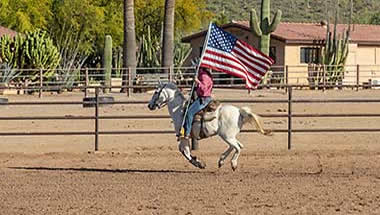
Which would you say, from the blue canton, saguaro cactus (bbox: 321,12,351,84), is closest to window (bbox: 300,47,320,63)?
saguaro cactus (bbox: 321,12,351,84)

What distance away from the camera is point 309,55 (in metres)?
50.8

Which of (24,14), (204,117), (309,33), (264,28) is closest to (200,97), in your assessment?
(204,117)

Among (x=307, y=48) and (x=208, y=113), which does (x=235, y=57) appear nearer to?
(x=208, y=113)

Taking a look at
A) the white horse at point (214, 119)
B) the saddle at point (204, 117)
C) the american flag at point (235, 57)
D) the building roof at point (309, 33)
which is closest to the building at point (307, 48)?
the building roof at point (309, 33)

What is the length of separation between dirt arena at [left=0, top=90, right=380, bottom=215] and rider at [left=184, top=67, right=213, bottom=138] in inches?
29.9

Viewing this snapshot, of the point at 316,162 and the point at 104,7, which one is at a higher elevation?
the point at 104,7

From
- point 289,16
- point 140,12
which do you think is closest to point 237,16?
point 289,16

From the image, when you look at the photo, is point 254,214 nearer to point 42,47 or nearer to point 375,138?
point 375,138

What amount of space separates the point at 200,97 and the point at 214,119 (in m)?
0.37

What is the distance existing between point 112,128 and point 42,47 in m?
20.1

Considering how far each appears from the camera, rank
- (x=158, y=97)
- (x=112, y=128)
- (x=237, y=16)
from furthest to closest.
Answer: (x=237, y=16) < (x=112, y=128) < (x=158, y=97)

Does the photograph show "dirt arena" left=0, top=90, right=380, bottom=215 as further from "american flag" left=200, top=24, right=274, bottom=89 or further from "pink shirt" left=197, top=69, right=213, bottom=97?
"american flag" left=200, top=24, right=274, bottom=89

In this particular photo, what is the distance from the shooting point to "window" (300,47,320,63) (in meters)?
50.7

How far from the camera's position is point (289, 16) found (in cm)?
10081
